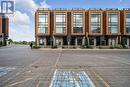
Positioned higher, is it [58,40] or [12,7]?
[12,7]

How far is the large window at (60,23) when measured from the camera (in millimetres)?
77750

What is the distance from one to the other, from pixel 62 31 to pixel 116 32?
17874 millimetres

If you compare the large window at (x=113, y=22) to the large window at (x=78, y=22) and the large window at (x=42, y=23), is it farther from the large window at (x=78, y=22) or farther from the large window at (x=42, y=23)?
the large window at (x=42, y=23)

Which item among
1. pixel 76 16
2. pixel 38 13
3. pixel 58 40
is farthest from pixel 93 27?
pixel 38 13

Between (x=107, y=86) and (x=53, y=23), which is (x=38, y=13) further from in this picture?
(x=107, y=86)

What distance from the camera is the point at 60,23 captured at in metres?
77.9

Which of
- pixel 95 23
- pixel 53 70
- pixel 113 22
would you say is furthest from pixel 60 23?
pixel 53 70

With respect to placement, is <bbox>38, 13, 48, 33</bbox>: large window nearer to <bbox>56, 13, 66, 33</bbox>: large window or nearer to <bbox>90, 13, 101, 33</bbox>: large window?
<bbox>56, 13, 66, 33</bbox>: large window

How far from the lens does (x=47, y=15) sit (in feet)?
256

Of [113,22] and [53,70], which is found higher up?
[113,22]

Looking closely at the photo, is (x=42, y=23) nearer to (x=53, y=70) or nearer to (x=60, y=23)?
(x=60, y=23)

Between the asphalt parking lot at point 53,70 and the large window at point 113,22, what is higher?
the large window at point 113,22

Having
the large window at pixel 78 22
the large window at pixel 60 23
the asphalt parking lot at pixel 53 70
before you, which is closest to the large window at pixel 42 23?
the large window at pixel 60 23

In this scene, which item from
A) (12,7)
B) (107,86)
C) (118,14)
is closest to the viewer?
(107,86)
